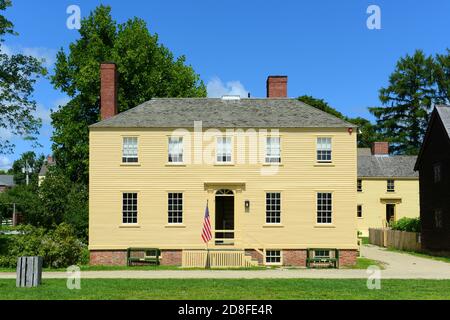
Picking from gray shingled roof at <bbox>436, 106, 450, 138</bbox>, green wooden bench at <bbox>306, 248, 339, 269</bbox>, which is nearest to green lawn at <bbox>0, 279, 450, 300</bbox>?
green wooden bench at <bbox>306, 248, 339, 269</bbox>

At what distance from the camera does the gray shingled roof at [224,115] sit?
32031 millimetres

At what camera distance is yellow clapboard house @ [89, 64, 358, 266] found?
103ft

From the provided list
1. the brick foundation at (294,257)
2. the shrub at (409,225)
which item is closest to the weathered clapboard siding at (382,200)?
the shrub at (409,225)

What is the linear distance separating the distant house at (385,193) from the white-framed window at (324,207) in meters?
30.1

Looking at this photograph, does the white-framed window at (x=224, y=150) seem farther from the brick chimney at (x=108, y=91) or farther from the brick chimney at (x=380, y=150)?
the brick chimney at (x=380, y=150)

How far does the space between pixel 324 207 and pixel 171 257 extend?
816 centimetres

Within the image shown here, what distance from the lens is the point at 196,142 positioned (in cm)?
3203

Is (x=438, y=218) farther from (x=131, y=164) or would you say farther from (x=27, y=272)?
(x=27, y=272)

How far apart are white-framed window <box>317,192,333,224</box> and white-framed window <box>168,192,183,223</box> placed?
7015 millimetres

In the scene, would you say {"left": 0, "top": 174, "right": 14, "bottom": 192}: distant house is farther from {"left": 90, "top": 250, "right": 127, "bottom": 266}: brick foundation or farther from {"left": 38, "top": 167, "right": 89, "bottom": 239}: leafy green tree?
{"left": 90, "top": 250, "right": 127, "bottom": 266}: brick foundation

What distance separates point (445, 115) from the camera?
38.5 meters

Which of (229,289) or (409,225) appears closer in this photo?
(229,289)

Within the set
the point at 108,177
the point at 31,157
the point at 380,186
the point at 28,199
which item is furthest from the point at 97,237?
the point at 31,157

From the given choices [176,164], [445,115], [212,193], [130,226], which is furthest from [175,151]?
[445,115]
